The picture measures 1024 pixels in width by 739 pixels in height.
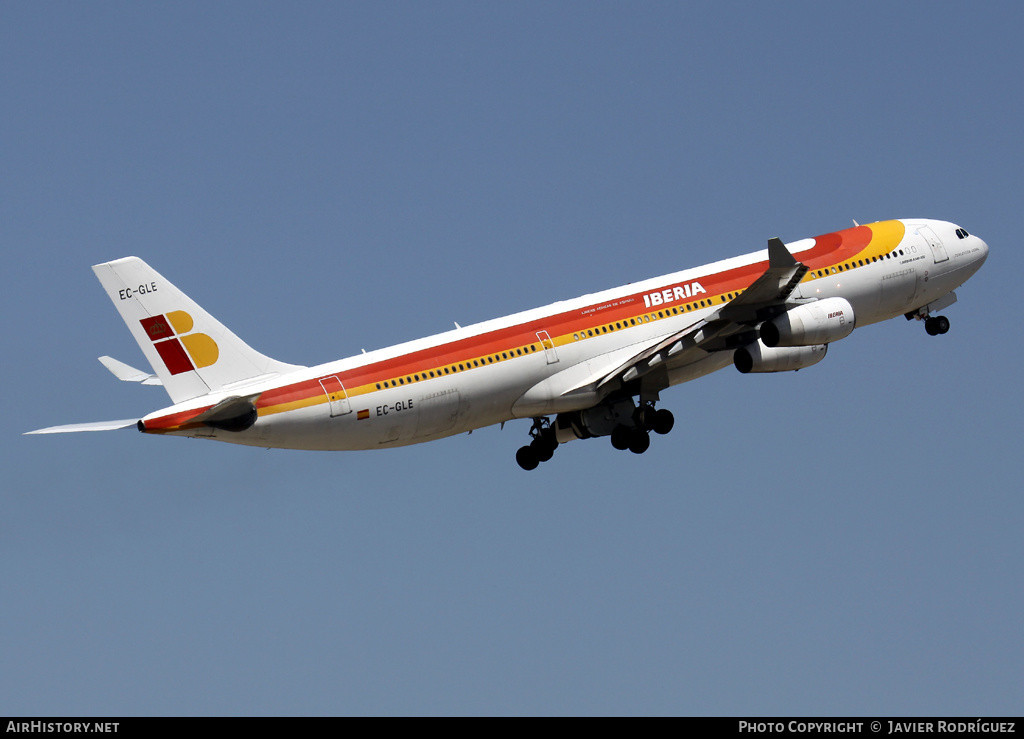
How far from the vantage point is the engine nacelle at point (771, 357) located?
45219mm

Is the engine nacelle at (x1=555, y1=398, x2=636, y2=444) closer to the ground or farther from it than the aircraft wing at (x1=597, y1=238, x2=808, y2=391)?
closer to the ground

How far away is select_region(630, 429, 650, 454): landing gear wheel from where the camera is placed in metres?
47.5

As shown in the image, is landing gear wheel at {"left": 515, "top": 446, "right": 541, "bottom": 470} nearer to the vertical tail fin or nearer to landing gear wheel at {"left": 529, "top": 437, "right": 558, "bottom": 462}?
landing gear wheel at {"left": 529, "top": 437, "right": 558, "bottom": 462}

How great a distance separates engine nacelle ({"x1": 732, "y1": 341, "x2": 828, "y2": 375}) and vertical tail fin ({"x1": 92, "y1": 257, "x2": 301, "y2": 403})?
50.6ft

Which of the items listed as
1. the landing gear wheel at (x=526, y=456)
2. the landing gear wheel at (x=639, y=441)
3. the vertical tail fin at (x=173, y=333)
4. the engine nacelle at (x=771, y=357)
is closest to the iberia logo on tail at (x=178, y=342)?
the vertical tail fin at (x=173, y=333)

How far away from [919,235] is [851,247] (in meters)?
Answer: 3.89

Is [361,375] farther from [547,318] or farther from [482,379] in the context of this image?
[547,318]

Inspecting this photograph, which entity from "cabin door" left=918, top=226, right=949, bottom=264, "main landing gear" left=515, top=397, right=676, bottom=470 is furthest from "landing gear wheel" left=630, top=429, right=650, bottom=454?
"cabin door" left=918, top=226, right=949, bottom=264

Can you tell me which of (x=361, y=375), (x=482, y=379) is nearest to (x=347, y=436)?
(x=361, y=375)

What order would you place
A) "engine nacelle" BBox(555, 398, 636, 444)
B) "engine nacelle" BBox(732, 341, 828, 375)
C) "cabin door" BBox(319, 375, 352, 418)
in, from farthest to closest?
1. "engine nacelle" BBox(555, 398, 636, 444)
2. "engine nacelle" BBox(732, 341, 828, 375)
3. "cabin door" BBox(319, 375, 352, 418)

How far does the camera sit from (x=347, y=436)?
4225 cm

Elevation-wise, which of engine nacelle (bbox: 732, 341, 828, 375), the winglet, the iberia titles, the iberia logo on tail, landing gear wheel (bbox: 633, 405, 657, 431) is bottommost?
landing gear wheel (bbox: 633, 405, 657, 431)

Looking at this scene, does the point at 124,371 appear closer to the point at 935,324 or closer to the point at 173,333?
the point at 173,333

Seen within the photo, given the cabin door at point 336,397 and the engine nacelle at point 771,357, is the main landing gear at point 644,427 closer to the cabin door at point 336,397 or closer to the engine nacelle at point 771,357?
the engine nacelle at point 771,357
